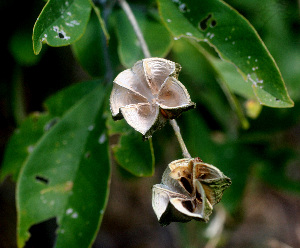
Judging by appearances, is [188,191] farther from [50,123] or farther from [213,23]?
[50,123]

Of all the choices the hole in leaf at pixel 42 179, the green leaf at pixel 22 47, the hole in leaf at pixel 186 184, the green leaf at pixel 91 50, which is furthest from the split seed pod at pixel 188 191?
the green leaf at pixel 22 47

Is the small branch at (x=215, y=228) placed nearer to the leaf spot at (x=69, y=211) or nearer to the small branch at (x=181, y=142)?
the leaf spot at (x=69, y=211)

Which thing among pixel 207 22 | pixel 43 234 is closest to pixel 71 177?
pixel 207 22

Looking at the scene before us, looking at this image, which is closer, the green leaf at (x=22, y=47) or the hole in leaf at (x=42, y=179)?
the hole in leaf at (x=42, y=179)

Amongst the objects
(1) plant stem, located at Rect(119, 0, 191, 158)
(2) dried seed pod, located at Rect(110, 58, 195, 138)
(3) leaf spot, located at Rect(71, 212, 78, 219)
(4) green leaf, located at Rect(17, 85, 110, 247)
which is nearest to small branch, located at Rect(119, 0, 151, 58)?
(1) plant stem, located at Rect(119, 0, 191, 158)

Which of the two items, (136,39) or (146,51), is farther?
(136,39)

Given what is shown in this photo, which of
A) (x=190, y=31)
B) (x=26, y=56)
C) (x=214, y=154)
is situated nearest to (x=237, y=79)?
(x=190, y=31)

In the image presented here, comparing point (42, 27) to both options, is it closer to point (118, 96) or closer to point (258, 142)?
point (118, 96)

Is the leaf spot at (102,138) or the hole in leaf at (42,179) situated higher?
the leaf spot at (102,138)
